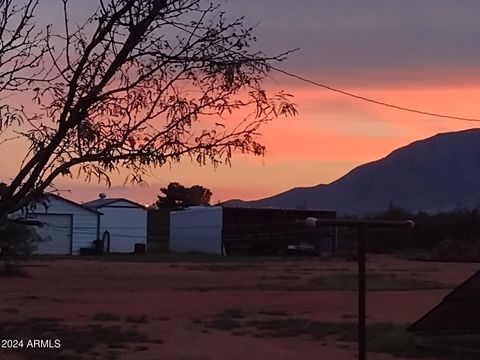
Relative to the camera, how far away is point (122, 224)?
74.2 meters

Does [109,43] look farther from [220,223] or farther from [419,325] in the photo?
[220,223]

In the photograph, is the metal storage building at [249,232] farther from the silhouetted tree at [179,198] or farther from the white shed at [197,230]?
the silhouetted tree at [179,198]

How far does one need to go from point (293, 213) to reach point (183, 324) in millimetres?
58768

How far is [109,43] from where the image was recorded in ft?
20.5

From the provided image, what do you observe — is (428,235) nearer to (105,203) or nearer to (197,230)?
(197,230)

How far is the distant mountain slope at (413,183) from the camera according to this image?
479 ft

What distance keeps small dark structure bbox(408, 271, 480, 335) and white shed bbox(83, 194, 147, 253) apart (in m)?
57.4

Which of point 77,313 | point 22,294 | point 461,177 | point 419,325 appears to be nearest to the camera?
point 419,325

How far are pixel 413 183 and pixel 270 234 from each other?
80.4 metres

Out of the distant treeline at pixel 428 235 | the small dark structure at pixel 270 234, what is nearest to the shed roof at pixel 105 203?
the small dark structure at pixel 270 234

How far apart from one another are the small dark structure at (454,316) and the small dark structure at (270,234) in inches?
2182

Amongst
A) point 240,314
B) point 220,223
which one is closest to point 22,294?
point 240,314

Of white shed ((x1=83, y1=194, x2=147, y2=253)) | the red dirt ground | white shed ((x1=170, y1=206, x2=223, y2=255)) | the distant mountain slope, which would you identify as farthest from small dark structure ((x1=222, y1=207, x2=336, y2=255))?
the distant mountain slope

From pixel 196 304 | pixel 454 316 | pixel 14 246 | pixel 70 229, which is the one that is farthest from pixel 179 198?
pixel 454 316
